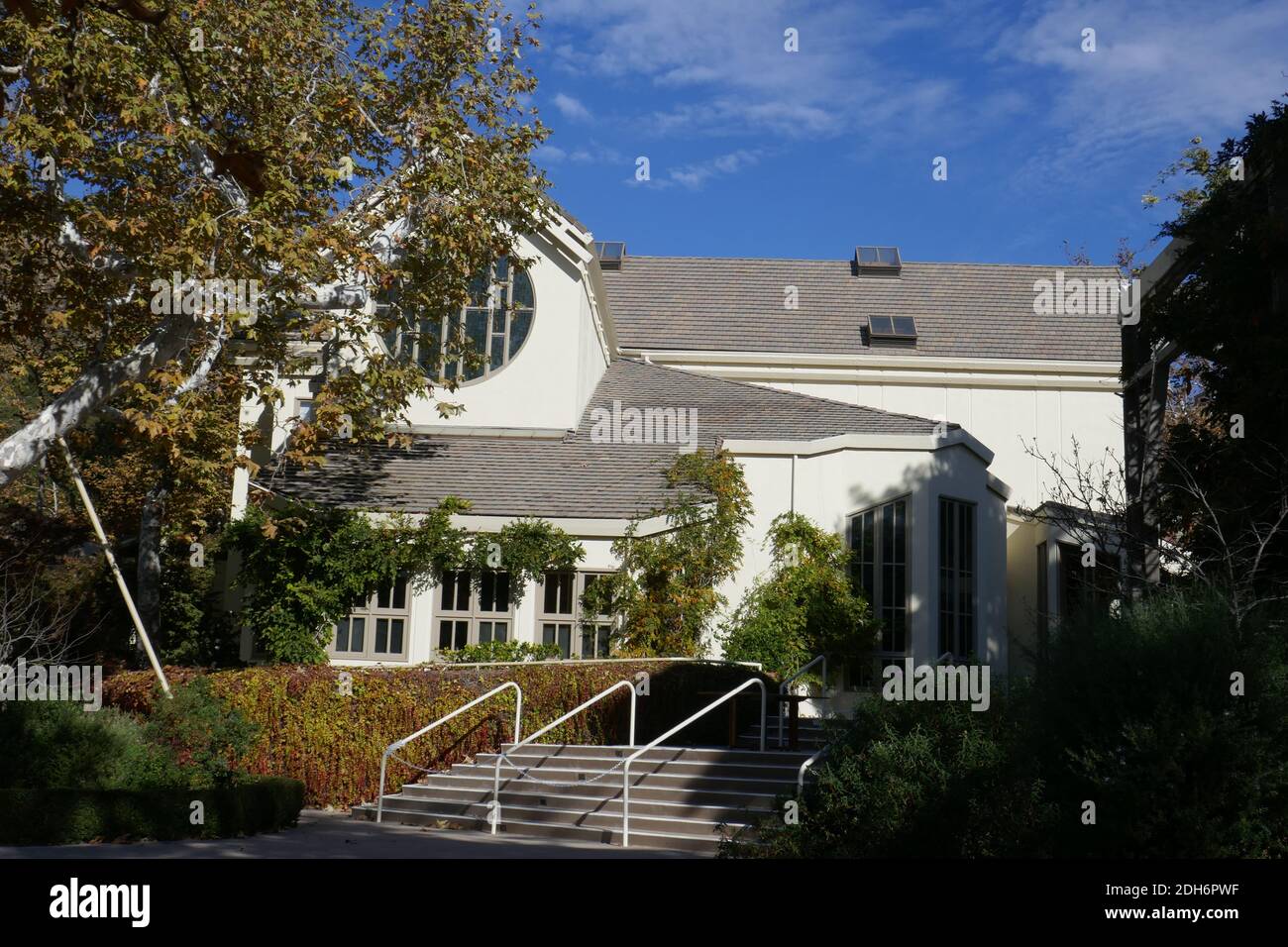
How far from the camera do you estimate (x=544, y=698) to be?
52.8ft

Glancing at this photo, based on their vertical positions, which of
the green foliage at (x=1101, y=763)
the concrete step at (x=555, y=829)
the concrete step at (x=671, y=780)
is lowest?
the concrete step at (x=555, y=829)

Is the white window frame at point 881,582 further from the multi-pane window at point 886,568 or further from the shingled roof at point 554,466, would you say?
the shingled roof at point 554,466

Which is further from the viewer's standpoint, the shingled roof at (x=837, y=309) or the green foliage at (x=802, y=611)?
the shingled roof at (x=837, y=309)

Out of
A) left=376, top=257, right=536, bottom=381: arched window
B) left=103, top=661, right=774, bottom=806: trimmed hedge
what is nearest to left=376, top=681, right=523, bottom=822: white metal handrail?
left=103, top=661, right=774, bottom=806: trimmed hedge

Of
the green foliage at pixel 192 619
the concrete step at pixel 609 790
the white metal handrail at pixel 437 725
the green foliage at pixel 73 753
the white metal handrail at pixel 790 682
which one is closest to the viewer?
the green foliage at pixel 73 753

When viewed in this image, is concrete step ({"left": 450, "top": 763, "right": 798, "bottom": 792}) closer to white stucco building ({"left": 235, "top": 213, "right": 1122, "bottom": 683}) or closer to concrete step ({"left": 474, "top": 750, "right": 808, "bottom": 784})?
concrete step ({"left": 474, "top": 750, "right": 808, "bottom": 784})

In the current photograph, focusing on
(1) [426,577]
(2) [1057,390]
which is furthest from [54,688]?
(2) [1057,390]

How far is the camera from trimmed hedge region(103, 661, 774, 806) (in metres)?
15.3

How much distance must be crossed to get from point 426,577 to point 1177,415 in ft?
70.8

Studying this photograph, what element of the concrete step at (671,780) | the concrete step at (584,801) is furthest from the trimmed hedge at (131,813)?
the concrete step at (671,780)

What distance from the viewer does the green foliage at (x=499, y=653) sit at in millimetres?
18203

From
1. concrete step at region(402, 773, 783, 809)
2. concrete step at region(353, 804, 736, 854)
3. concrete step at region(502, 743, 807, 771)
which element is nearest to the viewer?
concrete step at region(353, 804, 736, 854)

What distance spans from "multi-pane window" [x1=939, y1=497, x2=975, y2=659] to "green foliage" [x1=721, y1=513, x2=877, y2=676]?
128cm

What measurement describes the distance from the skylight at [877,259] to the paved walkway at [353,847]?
73.8 feet
